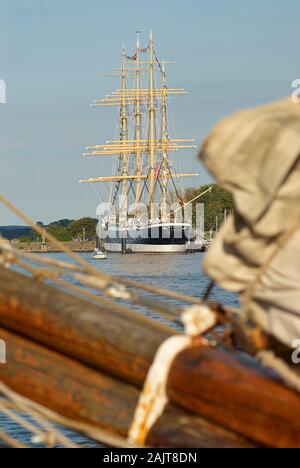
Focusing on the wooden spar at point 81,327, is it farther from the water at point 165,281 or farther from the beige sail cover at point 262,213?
the water at point 165,281

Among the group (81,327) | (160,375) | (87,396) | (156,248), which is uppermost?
(81,327)

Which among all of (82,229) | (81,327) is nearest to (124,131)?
(82,229)

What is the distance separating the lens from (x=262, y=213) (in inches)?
130

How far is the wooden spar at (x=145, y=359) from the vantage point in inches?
127

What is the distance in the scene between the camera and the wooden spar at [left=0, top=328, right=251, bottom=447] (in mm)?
3465

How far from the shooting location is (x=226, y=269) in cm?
350

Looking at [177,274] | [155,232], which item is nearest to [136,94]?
[155,232]

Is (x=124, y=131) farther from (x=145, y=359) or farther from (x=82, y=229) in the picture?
(x=145, y=359)

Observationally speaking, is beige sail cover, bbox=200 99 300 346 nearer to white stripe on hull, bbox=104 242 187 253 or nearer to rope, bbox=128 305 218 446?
rope, bbox=128 305 218 446

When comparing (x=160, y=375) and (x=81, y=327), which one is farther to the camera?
(x=81, y=327)

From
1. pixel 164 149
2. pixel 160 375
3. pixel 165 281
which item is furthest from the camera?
pixel 164 149

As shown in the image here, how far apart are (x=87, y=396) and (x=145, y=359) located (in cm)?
33
